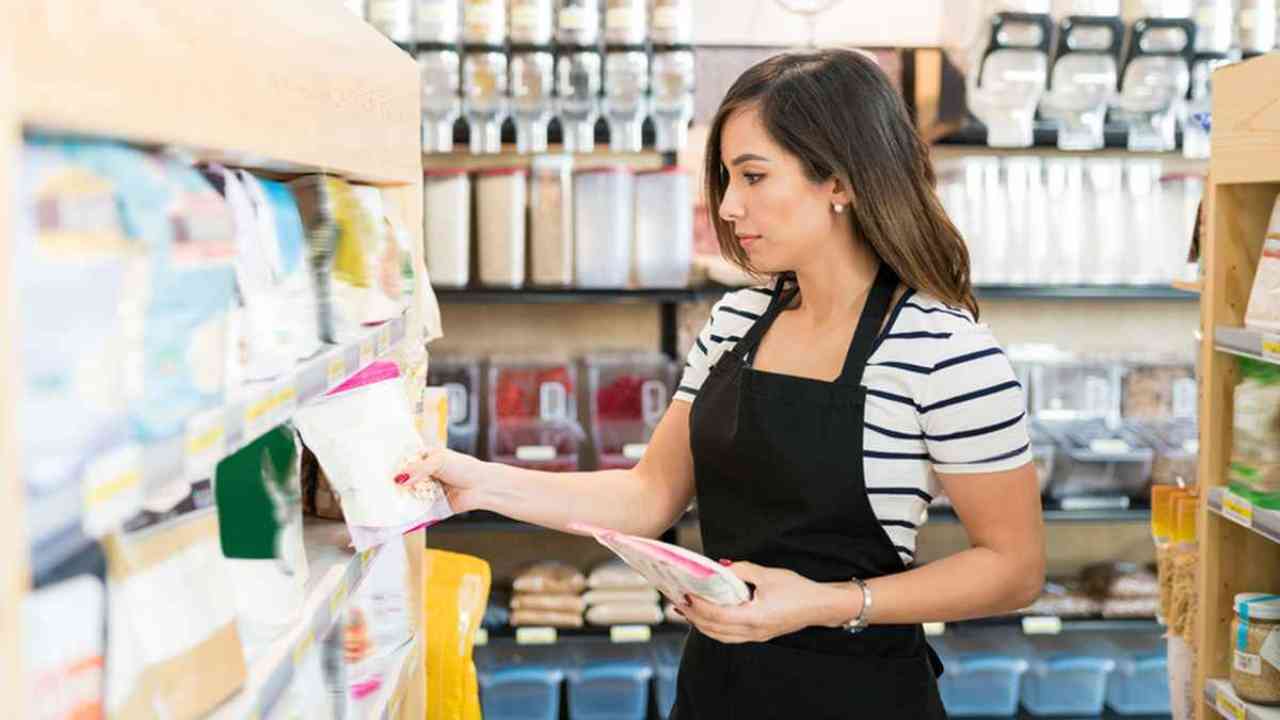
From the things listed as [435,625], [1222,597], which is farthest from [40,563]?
[1222,597]

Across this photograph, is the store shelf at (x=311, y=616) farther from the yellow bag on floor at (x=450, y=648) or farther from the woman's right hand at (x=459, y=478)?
the yellow bag on floor at (x=450, y=648)

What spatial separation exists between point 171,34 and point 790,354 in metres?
1.28

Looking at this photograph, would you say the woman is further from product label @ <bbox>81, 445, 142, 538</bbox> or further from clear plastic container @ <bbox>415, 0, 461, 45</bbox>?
clear plastic container @ <bbox>415, 0, 461, 45</bbox>

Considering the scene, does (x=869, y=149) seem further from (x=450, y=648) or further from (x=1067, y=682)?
(x=1067, y=682)

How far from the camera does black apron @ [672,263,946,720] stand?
6.72 feet

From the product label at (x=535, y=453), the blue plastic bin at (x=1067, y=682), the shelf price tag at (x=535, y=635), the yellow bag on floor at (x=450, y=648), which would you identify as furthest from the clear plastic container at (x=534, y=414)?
the blue plastic bin at (x=1067, y=682)

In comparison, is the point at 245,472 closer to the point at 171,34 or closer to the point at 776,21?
the point at 171,34

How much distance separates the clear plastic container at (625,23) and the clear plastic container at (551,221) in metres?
0.41

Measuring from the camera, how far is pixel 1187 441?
14.2ft

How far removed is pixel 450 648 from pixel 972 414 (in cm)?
122

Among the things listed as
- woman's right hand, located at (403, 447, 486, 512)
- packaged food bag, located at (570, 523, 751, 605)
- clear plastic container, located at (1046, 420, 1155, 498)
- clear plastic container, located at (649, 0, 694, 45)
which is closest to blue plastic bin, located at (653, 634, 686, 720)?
clear plastic container, located at (1046, 420, 1155, 498)

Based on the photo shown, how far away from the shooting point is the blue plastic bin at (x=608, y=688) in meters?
4.40

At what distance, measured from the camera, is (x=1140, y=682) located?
4.54 metres

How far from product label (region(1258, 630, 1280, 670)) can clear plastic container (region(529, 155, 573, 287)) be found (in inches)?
88.5
